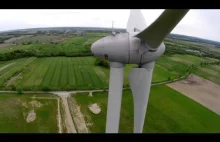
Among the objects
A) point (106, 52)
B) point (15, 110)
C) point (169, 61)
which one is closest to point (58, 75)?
point (15, 110)

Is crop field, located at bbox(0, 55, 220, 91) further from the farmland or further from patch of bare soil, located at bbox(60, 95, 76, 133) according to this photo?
patch of bare soil, located at bbox(60, 95, 76, 133)

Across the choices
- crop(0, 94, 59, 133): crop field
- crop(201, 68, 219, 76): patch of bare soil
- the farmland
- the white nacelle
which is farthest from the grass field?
crop(201, 68, 219, 76): patch of bare soil

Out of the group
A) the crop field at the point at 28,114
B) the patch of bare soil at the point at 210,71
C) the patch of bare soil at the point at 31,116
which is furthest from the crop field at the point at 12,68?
the patch of bare soil at the point at 210,71

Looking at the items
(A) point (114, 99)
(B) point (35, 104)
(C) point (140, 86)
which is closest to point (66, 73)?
(B) point (35, 104)

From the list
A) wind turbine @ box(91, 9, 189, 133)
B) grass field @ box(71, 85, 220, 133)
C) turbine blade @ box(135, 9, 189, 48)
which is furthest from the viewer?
grass field @ box(71, 85, 220, 133)

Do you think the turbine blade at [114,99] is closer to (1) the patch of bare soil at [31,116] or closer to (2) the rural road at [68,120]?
(2) the rural road at [68,120]
